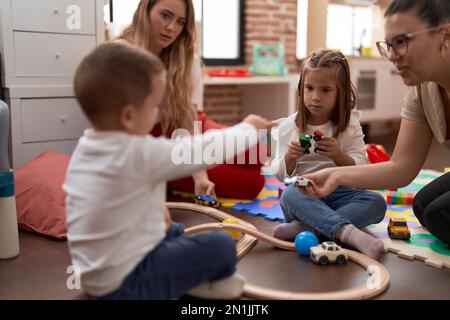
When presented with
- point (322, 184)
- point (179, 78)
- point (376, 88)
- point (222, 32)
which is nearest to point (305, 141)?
point (322, 184)

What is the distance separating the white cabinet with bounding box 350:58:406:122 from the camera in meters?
4.05

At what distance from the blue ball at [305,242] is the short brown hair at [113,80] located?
2.27 feet

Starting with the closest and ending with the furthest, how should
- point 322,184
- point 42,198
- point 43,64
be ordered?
1. point 322,184
2. point 42,198
3. point 43,64

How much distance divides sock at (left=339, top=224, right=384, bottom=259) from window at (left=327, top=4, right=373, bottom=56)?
9.76ft

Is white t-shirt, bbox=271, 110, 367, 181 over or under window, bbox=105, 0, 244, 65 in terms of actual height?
under

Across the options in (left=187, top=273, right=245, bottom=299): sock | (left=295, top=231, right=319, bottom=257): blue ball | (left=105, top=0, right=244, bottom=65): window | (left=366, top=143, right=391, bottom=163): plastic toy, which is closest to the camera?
(left=187, top=273, right=245, bottom=299): sock

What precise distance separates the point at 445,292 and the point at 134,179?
788 mm

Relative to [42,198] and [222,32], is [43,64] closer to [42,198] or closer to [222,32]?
[42,198]

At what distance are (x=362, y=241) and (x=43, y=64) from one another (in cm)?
139

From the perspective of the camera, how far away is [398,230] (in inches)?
62.3

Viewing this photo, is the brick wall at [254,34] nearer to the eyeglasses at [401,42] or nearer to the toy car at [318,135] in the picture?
the toy car at [318,135]

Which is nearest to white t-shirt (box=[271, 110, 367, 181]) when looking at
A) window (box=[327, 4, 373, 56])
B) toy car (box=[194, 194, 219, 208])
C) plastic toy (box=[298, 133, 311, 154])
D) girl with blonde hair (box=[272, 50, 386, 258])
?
girl with blonde hair (box=[272, 50, 386, 258])

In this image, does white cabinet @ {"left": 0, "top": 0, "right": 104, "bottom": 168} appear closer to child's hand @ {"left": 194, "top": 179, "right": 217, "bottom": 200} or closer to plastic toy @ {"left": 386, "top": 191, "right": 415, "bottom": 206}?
child's hand @ {"left": 194, "top": 179, "right": 217, "bottom": 200}

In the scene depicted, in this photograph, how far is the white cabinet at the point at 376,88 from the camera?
13.3ft
